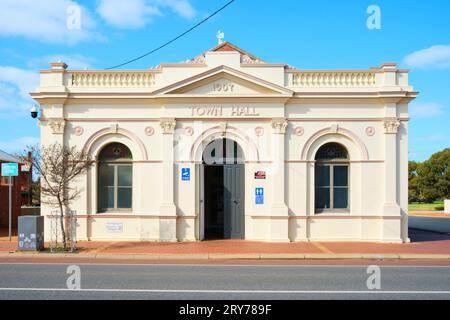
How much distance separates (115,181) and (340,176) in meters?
8.32

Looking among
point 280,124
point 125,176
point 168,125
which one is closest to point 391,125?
point 280,124

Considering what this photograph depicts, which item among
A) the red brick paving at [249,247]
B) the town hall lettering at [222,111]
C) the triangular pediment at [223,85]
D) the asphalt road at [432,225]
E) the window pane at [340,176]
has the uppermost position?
the triangular pediment at [223,85]

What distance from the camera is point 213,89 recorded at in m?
16.1

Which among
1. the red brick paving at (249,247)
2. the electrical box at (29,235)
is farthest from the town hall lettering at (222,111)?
the electrical box at (29,235)

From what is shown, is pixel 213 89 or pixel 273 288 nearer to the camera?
pixel 273 288

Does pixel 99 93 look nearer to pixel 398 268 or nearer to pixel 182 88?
pixel 182 88

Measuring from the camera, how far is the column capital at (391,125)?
1593cm

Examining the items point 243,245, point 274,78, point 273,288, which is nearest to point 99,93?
point 274,78

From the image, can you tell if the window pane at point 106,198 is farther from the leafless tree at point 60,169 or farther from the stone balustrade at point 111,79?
the stone balustrade at point 111,79

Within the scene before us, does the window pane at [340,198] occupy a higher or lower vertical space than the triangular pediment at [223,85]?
lower

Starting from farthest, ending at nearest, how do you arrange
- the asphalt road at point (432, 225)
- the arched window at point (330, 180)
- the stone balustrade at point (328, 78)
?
the asphalt road at point (432, 225), the arched window at point (330, 180), the stone balustrade at point (328, 78)

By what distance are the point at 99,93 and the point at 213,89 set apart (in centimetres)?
411

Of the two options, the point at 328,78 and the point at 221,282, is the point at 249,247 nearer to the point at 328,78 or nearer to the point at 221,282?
the point at 221,282

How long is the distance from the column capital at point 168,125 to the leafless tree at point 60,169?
279 centimetres
